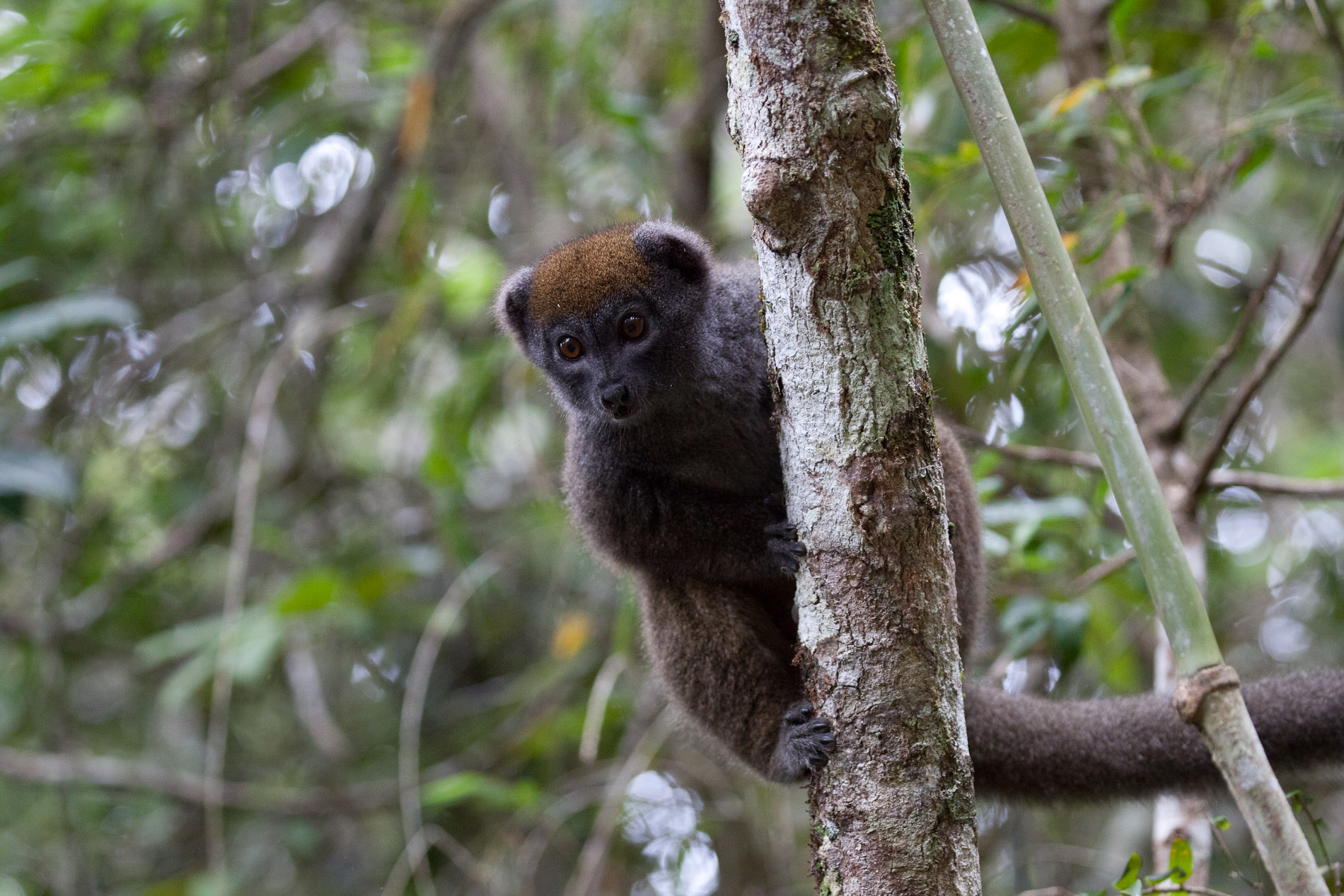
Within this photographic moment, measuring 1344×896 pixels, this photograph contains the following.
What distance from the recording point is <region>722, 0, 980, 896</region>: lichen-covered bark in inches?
97.6

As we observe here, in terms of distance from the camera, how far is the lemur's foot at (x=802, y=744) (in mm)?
2832

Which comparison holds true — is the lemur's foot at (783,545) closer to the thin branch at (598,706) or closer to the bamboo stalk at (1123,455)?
the bamboo stalk at (1123,455)

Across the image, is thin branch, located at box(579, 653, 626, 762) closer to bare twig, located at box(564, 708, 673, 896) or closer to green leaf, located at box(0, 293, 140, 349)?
bare twig, located at box(564, 708, 673, 896)

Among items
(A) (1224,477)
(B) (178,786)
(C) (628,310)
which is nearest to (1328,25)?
(A) (1224,477)

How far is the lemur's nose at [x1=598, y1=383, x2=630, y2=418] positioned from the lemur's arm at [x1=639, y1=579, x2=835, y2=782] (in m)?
0.71

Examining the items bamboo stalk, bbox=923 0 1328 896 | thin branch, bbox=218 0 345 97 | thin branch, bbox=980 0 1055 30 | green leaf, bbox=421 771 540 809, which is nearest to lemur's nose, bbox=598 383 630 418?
bamboo stalk, bbox=923 0 1328 896

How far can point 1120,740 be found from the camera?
3.89 metres

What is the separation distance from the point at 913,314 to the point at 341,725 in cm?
662

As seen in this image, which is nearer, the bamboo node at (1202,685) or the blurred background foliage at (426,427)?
the bamboo node at (1202,685)

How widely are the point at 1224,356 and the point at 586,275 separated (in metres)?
2.39

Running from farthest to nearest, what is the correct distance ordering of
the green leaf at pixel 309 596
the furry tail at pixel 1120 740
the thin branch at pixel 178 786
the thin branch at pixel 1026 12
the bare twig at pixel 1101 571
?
1. the thin branch at pixel 178 786
2. the green leaf at pixel 309 596
3. the thin branch at pixel 1026 12
4. the bare twig at pixel 1101 571
5. the furry tail at pixel 1120 740

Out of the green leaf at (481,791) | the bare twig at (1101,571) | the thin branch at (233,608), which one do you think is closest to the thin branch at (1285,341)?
the bare twig at (1101,571)

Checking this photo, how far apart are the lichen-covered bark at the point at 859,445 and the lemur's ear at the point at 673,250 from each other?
5.06 ft

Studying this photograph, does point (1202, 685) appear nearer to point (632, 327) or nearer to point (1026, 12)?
point (632, 327)
